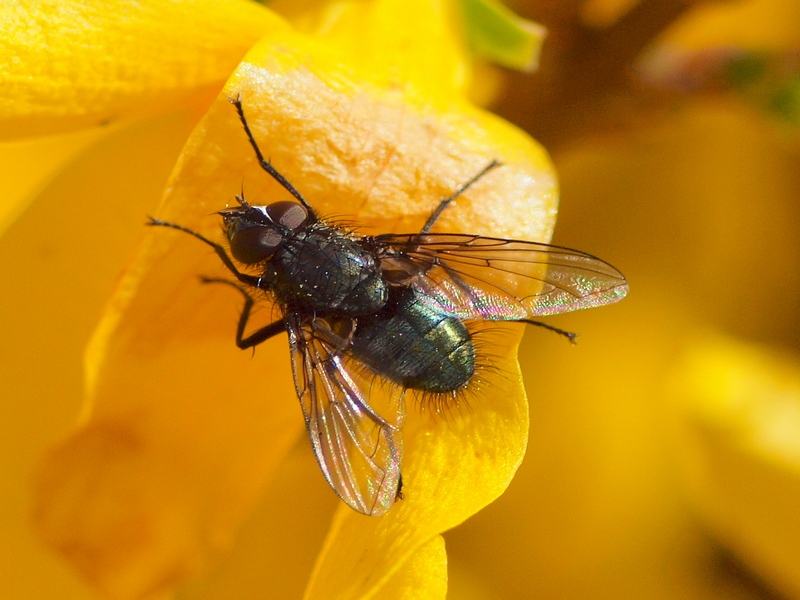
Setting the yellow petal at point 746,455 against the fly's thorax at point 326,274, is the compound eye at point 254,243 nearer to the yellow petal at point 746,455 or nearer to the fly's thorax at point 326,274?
the fly's thorax at point 326,274

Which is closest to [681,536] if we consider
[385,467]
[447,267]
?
[447,267]

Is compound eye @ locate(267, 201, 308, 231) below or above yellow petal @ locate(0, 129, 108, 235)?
above

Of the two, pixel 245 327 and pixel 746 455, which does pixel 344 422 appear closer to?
pixel 245 327

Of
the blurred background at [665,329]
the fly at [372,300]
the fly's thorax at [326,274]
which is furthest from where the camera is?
the blurred background at [665,329]

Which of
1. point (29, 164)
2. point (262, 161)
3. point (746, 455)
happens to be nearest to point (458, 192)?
point (262, 161)

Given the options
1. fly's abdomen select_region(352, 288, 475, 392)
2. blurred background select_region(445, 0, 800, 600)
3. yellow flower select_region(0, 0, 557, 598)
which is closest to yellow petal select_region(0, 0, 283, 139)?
yellow flower select_region(0, 0, 557, 598)

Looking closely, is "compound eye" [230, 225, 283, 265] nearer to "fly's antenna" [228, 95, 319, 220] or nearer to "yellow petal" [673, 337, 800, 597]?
"fly's antenna" [228, 95, 319, 220]

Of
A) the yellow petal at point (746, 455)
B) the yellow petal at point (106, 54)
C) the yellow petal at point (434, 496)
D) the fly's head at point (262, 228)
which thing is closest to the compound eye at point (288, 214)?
the fly's head at point (262, 228)
